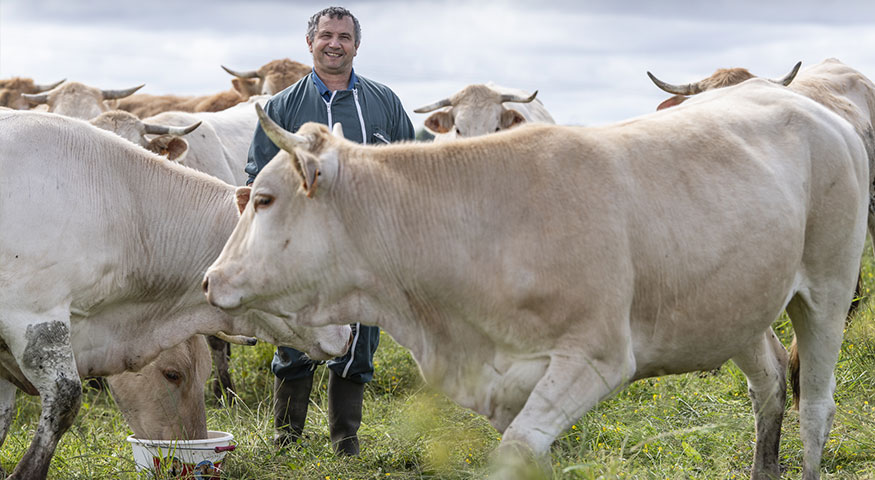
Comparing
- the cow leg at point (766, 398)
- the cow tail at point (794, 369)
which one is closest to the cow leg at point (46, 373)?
the cow leg at point (766, 398)

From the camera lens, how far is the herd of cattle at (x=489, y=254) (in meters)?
4.08

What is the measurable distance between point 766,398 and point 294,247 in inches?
106

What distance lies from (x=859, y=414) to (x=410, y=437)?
2.51 metres

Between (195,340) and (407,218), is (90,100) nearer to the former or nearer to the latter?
(195,340)

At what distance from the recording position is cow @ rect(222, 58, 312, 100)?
49.8 ft

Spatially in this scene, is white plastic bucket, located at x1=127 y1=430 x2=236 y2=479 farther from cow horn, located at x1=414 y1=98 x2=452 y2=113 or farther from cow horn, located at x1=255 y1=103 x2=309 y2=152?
cow horn, located at x1=414 y1=98 x2=452 y2=113

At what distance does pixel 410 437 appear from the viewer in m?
5.62

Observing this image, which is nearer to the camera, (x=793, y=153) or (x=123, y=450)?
(x=793, y=153)

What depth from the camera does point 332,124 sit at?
598cm

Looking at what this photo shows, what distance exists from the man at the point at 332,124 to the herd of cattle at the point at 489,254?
0.58m

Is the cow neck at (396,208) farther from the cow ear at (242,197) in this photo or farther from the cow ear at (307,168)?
the cow ear at (242,197)

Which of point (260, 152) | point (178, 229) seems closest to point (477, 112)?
point (260, 152)

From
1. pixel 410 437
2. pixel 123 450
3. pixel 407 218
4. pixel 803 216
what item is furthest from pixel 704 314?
pixel 123 450

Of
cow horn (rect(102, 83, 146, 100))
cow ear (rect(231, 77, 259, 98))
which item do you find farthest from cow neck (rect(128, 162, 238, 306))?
cow ear (rect(231, 77, 259, 98))
